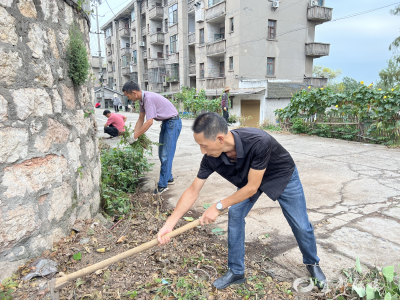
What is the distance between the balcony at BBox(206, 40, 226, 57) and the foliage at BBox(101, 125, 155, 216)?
60.3 ft

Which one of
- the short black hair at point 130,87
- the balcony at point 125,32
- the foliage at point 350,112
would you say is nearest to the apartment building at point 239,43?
the balcony at point 125,32

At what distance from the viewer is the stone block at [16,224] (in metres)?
1.95

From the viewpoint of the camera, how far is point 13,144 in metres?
1.98

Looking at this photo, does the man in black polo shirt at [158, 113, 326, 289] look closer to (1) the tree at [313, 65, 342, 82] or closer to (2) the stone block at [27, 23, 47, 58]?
(2) the stone block at [27, 23, 47, 58]

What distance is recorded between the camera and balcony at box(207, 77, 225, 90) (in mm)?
21766

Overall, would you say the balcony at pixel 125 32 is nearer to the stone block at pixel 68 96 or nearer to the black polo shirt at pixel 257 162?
the stone block at pixel 68 96

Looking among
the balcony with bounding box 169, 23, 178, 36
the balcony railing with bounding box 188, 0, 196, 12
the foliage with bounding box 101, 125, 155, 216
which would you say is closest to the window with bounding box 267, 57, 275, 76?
the balcony railing with bounding box 188, 0, 196, 12

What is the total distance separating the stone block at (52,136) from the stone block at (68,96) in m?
0.24

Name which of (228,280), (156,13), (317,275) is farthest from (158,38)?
(317,275)

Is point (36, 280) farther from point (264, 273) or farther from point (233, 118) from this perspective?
point (233, 118)

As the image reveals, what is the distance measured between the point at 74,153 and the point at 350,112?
832 centimetres

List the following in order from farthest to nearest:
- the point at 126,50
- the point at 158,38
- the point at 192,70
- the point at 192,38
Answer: the point at 126,50, the point at 158,38, the point at 192,70, the point at 192,38

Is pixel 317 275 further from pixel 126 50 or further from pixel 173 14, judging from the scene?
pixel 126 50

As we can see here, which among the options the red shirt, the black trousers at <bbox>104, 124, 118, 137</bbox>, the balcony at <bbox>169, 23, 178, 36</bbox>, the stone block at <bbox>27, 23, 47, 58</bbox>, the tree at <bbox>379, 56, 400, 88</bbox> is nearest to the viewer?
the stone block at <bbox>27, 23, 47, 58</bbox>
